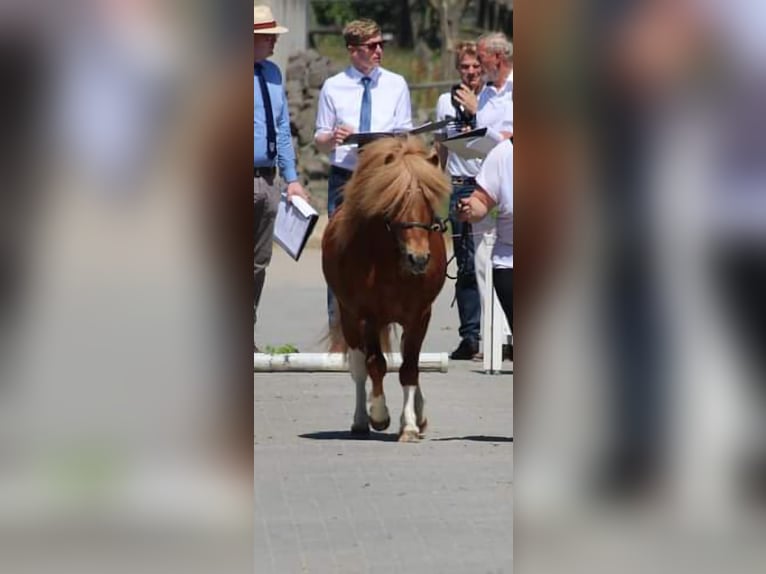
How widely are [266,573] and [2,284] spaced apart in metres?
2.24

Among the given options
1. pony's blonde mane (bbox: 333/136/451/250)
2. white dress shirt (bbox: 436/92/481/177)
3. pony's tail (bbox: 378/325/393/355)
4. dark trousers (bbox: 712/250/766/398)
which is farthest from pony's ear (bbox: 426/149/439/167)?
dark trousers (bbox: 712/250/766/398)

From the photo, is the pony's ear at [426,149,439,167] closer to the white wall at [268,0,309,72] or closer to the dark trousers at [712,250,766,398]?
the dark trousers at [712,250,766,398]

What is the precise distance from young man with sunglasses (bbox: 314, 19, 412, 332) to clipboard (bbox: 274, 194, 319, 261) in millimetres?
256

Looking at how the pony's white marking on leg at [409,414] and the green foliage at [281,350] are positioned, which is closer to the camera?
the pony's white marking on leg at [409,414]

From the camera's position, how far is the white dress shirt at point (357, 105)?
28.2ft

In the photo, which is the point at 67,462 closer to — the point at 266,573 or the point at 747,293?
the point at 747,293

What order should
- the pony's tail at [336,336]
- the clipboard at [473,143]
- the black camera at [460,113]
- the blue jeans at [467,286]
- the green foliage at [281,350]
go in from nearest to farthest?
the pony's tail at [336,336]
the clipboard at [473,143]
the black camera at [460,113]
the green foliage at [281,350]
the blue jeans at [467,286]

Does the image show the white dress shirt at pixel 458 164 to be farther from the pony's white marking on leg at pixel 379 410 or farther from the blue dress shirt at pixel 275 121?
the pony's white marking on leg at pixel 379 410

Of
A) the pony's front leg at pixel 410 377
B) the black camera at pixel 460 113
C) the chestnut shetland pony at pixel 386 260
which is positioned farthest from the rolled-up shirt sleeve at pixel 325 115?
the pony's front leg at pixel 410 377

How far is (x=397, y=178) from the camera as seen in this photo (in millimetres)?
6590

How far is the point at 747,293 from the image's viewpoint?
2.01 m

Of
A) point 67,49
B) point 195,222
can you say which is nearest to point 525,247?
point 195,222

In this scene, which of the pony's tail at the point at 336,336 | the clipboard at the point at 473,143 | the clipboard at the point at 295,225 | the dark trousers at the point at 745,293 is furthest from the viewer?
the clipboard at the point at 295,225

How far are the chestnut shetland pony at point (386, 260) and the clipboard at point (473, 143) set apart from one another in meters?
1.11
